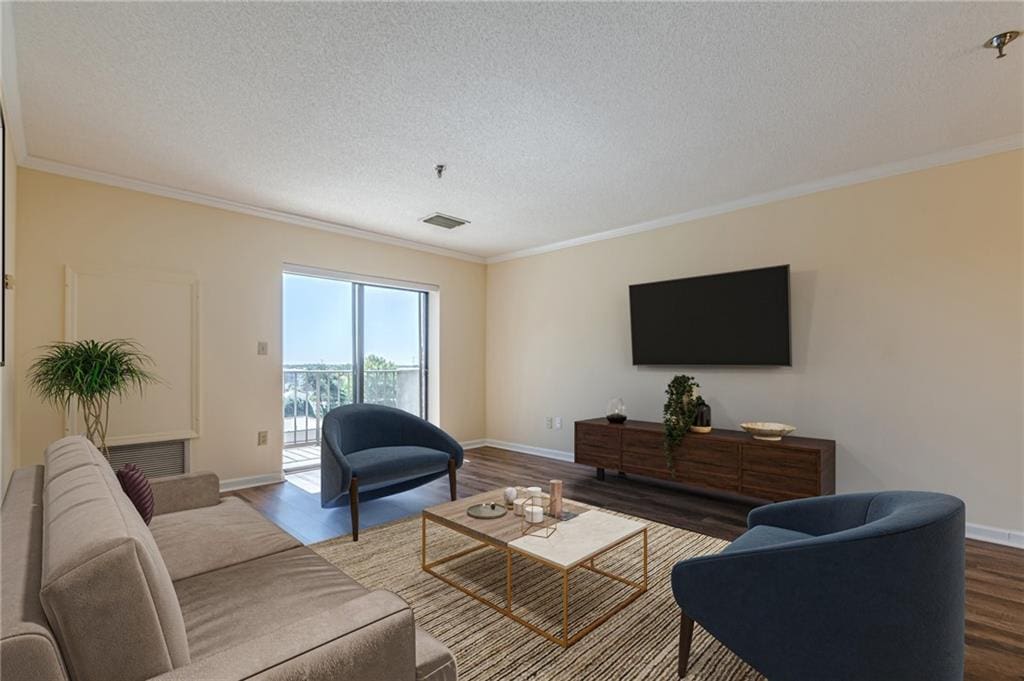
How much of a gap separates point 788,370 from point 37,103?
5304mm

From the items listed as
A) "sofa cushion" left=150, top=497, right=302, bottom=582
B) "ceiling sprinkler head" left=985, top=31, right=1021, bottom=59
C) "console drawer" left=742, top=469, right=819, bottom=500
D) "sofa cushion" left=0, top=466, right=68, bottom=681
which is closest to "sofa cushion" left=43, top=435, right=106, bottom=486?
"sofa cushion" left=0, top=466, right=68, bottom=681

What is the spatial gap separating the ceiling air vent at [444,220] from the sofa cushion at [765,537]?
143 inches

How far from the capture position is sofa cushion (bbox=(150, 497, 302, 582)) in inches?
70.7

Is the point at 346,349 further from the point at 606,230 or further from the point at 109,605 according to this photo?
the point at 109,605

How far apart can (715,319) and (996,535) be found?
2.27 meters

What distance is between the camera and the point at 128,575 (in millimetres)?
904

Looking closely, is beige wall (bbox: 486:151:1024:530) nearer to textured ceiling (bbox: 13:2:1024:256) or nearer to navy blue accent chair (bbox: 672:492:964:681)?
textured ceiling (bbox: 13:2:1024:256)

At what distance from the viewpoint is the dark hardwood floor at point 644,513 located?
2.03 meters

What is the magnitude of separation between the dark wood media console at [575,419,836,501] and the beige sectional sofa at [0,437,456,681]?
119 inches

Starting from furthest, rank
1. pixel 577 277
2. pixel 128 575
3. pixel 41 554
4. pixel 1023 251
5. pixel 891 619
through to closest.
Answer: pixel 577 277
pixel 1023 251
pixel 891 619
pixel 41 554
pixel 128 575

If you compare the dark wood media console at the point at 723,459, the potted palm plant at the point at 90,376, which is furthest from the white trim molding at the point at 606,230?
the dark wood media console at the point at 723,459

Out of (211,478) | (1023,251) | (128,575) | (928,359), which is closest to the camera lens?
(128,575)

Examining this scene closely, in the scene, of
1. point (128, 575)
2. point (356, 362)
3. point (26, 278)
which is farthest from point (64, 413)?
point (128, 575)

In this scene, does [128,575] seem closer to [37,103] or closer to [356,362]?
[37,103]
